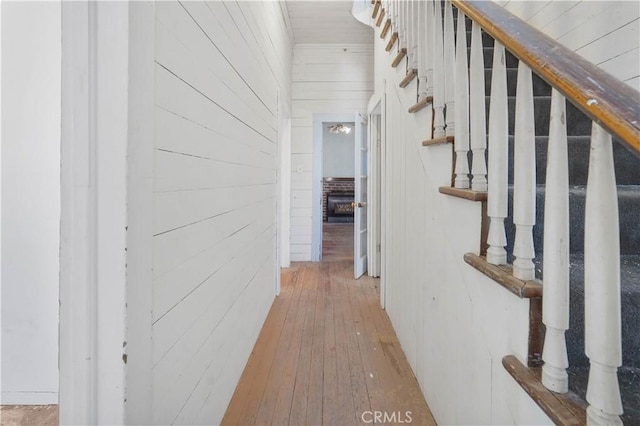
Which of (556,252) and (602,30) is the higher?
(602,30)

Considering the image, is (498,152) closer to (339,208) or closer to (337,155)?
(339,208)

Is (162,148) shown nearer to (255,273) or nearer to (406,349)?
(255,273)

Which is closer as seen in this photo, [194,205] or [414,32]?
[194,205]

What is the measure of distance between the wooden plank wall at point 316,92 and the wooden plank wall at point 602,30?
9.09ft

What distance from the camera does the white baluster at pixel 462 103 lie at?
1238mm

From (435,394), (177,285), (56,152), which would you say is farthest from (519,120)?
(56,152)

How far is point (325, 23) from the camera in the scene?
13.4ft

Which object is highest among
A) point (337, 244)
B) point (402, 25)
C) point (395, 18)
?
point (395, 18)

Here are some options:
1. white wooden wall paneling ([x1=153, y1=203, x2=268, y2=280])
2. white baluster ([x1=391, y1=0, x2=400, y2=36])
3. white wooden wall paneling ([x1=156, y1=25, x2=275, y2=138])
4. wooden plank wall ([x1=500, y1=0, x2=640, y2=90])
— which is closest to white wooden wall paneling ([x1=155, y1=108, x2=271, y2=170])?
white wooden wall paneling ([x1=156, y1=25, x2=275, y2=138])

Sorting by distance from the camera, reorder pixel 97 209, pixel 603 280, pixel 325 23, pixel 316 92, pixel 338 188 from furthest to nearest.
Answer: 1. pixel 338 188
2. pixel 316 92
3. pixel 325 23
4. pixel 97 209
5. pixel 603 280

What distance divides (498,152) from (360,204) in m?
2.81

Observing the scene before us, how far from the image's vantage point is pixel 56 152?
1524 mm

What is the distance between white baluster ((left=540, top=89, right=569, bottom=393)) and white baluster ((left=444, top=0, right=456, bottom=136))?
0.67 metres

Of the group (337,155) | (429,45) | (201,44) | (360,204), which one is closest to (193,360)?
(201,44)
